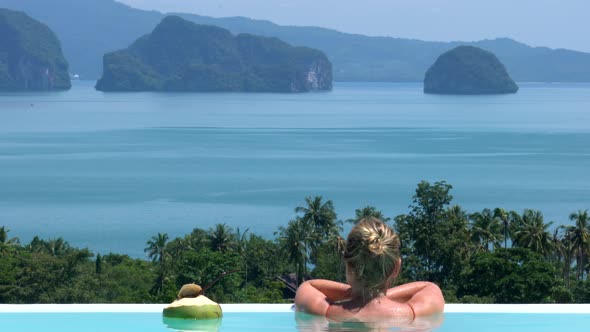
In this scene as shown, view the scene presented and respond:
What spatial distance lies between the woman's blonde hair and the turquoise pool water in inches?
88.8

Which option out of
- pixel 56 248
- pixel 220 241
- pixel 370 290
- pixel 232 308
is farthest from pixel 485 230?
pixel 370 290

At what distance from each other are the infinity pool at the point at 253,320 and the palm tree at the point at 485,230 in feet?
158

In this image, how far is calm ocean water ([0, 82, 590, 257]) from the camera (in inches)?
3356

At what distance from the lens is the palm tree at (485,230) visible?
5766 cm

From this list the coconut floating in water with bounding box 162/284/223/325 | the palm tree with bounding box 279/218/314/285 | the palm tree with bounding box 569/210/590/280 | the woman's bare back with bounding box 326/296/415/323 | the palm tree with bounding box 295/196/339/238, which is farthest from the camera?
the palm tree with bounding box 295/196/339/238

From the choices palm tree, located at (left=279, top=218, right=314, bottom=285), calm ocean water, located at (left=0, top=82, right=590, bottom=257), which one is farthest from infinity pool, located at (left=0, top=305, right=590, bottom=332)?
calm ocean water, located at (left=0, top=82, right=590, bottom=257)

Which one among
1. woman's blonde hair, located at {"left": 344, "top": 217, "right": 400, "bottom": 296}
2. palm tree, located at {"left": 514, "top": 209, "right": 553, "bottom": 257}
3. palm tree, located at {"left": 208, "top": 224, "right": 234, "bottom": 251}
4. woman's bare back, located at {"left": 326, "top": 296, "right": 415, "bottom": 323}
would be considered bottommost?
palm tree, located at {"left": 208, "top": 224, "right": 234, "bottom": 251}

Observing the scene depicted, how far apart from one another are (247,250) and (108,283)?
39.5 ft

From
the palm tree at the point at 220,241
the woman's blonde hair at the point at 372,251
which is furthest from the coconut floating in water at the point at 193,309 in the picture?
the palm tree at the point at 220,241

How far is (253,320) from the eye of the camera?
858cm

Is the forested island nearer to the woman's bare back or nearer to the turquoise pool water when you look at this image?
the turquoise pool water

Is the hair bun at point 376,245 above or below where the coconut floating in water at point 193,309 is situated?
above

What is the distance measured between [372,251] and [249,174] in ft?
349

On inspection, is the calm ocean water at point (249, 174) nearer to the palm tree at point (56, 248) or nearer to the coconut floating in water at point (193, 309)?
the palm tree at point (56, 248)
